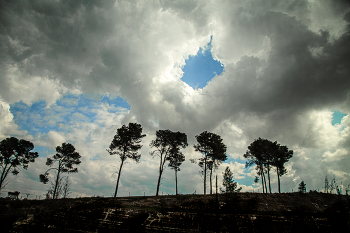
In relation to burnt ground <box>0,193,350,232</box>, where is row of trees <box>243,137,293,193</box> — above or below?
above

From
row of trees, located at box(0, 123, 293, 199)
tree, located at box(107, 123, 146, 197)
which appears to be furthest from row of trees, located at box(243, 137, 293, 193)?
tree, located at box(107, 123, 146, 197)

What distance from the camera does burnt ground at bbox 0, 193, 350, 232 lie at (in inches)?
696

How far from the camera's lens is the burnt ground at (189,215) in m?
17.7

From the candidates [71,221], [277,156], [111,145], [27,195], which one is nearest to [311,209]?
[277,156]

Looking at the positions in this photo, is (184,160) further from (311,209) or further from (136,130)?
(311,209)

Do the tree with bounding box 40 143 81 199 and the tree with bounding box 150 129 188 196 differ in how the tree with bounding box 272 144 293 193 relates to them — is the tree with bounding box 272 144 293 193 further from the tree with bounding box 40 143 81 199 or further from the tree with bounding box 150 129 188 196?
the tree with bounding box 40 143 81 199

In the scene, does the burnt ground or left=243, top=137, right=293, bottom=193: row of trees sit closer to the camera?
the burnt ground

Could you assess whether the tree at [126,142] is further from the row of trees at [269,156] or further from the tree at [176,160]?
the row of trees at [269,156]

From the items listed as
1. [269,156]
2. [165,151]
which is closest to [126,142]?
[165,151]

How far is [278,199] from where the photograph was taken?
2202 centimetres

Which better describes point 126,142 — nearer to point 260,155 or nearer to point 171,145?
point 171,145

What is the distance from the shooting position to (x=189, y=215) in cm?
1981

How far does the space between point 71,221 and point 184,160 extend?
2292cm

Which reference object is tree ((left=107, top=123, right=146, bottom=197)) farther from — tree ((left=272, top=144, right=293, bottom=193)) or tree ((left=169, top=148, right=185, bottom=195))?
tree ((left=272, top=144, right=293, bottom=193))
